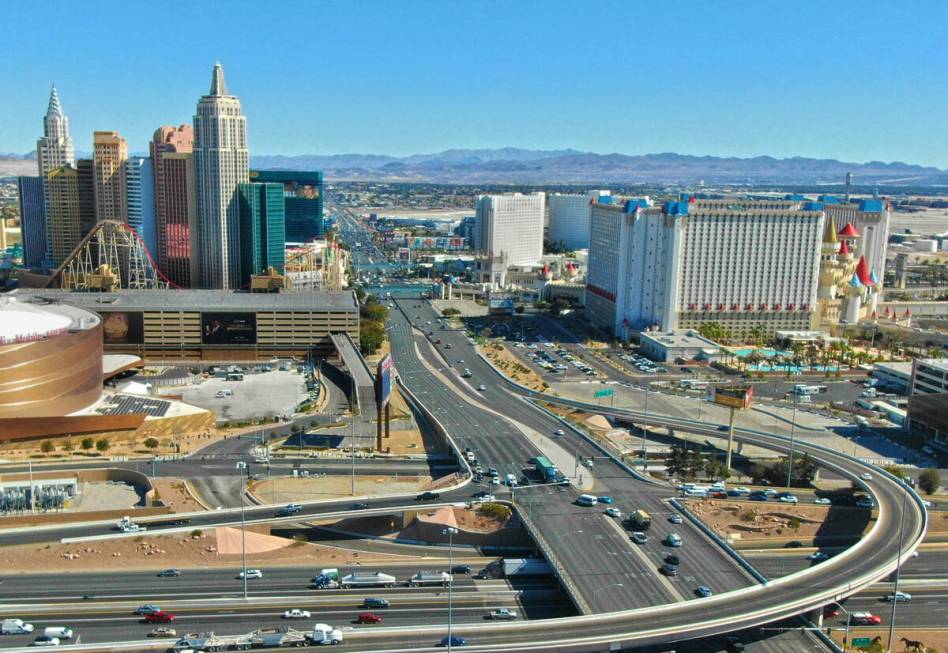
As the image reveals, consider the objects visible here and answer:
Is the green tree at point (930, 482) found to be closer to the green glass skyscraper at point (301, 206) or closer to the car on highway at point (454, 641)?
the car on highway at point (454, 641)

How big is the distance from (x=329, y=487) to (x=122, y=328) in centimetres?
4616

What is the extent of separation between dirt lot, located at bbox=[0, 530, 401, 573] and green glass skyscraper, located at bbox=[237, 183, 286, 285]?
262 feet

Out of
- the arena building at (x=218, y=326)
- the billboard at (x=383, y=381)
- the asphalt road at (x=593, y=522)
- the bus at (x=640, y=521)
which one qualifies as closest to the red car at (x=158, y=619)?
the asphalt road at (x=593, y=522)

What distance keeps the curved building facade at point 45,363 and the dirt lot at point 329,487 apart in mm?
19272

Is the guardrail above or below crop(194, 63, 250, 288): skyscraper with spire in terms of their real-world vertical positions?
below

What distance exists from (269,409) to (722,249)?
56.6 meters

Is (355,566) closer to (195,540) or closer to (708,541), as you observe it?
(195,540)

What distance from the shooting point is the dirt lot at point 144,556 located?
142 feet

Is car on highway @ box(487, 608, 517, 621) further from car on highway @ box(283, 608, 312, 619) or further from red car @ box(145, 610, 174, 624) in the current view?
red car @ box(145, 610, 174, 624)

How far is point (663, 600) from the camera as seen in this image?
125ft

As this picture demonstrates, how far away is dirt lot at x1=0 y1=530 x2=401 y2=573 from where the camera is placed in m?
43.3

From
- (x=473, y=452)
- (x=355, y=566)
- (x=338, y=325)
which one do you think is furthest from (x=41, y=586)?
(x=338, y=325)

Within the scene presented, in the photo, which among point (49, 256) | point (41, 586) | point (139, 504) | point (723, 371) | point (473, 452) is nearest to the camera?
point (41, 586)

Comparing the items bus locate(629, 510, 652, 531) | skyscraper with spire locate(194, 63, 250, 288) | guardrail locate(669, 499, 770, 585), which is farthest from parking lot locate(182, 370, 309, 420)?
skyscraper with spire locate(194, 63, 250, 288)
